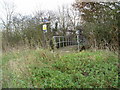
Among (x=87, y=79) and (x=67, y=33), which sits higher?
(x=67, y=33)

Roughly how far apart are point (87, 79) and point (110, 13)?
2.38 metres

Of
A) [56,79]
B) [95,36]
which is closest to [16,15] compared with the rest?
[95,36]

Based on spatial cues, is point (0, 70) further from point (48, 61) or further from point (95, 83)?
point (95, 83)

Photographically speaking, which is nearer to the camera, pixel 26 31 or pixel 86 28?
pixel 26 31

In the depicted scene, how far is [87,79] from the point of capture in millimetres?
1462

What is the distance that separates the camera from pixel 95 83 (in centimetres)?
134

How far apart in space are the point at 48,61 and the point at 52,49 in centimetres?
49

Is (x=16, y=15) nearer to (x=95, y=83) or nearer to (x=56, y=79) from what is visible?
(x=56, y=79)

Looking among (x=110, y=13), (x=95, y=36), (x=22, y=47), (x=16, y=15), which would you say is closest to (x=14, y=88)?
(x=22, y=47)

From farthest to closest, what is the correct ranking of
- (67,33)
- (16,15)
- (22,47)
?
1. (67,33)
2. (16,15)
3. (22,47)

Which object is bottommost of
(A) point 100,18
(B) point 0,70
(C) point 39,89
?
(C) point 39,89

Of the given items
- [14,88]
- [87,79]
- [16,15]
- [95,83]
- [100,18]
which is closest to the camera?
[14,88]

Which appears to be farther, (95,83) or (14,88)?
(95,83)

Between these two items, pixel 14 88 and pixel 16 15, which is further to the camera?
pixel 16 15
